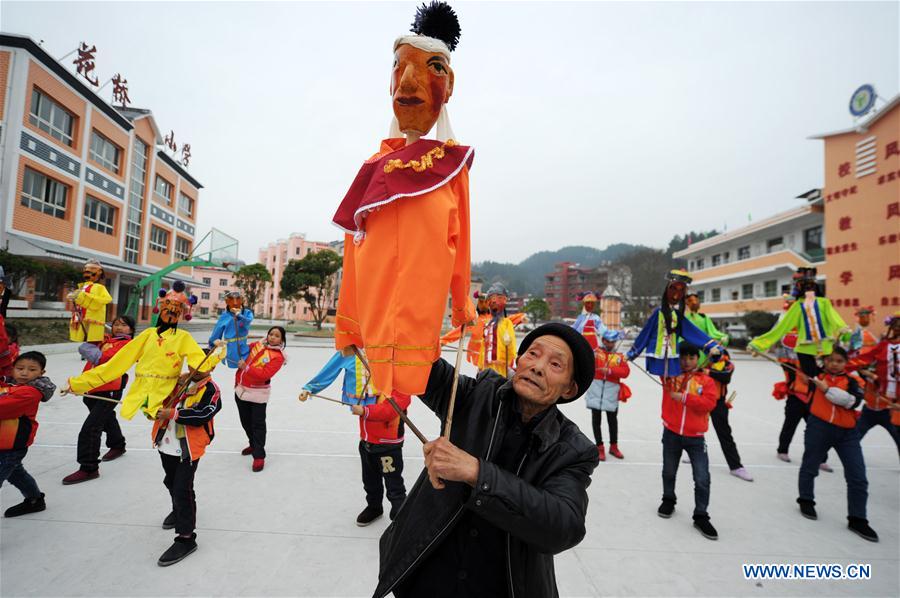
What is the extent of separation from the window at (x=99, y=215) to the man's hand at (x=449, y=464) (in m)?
25.2

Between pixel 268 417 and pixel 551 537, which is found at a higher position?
pixel 551 537

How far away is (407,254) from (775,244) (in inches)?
1437

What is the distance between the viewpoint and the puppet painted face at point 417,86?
1.77m

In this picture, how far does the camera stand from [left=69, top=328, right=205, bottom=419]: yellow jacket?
3.07 m

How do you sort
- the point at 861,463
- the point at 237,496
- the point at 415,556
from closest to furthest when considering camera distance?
the point at 415,556, the point at 861,463, the point at 237,496

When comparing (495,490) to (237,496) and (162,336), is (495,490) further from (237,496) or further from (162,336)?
(237,496)

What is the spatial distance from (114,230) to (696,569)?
27.9m

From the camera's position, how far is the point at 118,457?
15.5 ft

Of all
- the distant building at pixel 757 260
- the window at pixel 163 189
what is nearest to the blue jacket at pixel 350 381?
the distant building at pixel 757 260

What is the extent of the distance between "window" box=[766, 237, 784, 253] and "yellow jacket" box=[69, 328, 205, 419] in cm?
3544

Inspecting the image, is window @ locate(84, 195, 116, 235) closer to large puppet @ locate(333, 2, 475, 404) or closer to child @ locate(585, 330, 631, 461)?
child @ locate(585, 330, 631, 461)

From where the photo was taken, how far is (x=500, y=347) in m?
5.95

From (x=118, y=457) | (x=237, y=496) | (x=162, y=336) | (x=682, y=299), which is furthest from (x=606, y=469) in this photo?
(x=118, y=457)

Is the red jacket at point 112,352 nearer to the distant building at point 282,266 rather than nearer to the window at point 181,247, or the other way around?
the window at point 181,247
